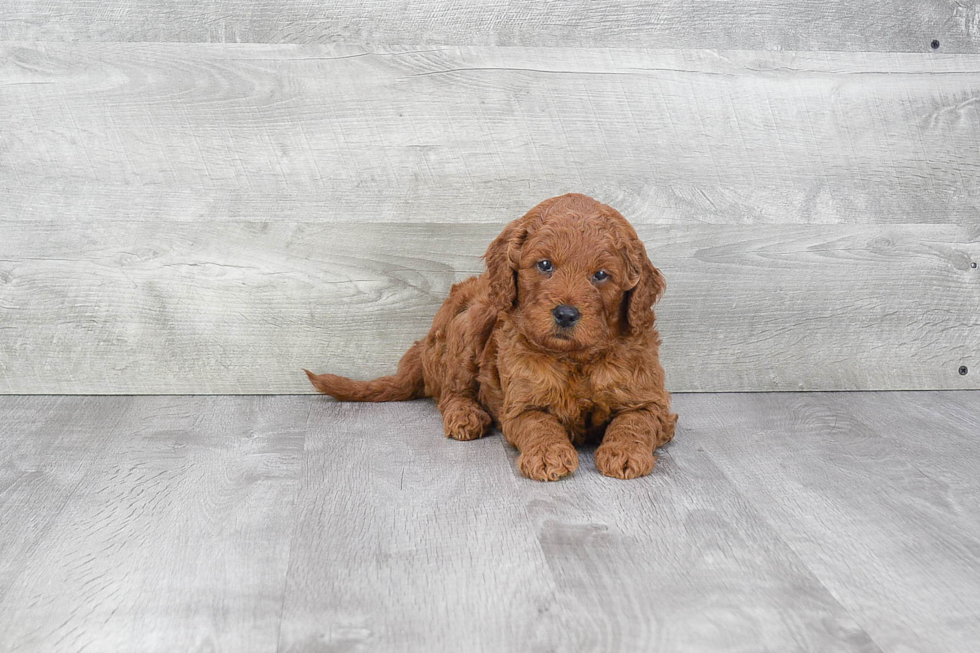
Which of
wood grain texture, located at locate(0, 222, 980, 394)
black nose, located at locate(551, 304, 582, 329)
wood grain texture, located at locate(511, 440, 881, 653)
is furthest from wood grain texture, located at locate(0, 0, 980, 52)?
wood grain texture, located at locate(511, 440, 881, 653)

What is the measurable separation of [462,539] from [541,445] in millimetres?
378

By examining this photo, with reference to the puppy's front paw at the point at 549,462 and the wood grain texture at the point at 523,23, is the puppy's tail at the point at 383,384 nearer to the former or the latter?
the puppy's front paw at the point at 549,462

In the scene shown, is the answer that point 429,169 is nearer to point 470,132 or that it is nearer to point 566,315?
point 470,132

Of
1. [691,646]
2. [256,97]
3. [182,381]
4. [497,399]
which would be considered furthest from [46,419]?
[691,646]

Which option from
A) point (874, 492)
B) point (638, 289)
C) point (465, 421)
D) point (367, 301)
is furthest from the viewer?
point (367, 301)

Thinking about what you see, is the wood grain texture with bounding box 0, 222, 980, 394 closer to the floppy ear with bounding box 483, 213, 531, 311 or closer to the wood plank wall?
the wood plank wall

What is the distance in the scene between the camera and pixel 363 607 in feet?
4.54

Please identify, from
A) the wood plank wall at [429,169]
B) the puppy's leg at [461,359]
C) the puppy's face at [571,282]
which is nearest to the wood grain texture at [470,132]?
the wood plank wall at [429,169]

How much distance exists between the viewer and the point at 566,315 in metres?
1.90

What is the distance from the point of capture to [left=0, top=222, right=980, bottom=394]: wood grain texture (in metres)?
2.57

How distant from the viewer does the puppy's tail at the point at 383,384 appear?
2.50m

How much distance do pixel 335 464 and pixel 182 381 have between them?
831mm

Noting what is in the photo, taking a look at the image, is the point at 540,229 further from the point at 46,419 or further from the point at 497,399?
the point at 46,419

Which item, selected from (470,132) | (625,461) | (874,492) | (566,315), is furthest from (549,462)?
(470,132)
